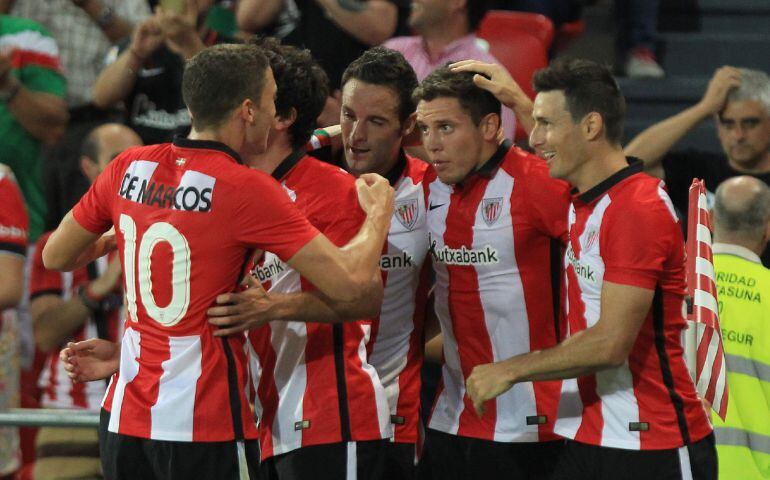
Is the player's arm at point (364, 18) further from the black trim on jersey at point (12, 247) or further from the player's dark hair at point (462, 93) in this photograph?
the player's dark hair at point (462, 93)

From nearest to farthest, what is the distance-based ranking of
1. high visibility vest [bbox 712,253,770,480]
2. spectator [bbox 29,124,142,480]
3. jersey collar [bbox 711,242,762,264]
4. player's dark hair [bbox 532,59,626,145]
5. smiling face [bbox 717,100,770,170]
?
player's dark hair [bbox 532,59,626,145] < high visibility vest [bbox 712,253,770,480] < jersey collar [bbox 711,242,762,264] < spectator [bbox 29,124,142,480] < smiling face [bbox 717,100,770,170]

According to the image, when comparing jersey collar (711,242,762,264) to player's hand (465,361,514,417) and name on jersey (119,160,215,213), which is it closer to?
player's hand (465,361,514,417)

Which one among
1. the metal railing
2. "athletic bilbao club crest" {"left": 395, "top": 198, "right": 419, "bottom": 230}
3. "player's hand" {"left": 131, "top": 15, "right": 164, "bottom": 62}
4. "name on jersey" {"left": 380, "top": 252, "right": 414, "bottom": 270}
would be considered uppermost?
"player's hand" {"left": 131, "top": 15, "right": 164, "bottom": 62}

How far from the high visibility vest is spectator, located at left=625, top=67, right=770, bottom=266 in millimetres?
1494

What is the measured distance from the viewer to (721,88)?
6727 mm

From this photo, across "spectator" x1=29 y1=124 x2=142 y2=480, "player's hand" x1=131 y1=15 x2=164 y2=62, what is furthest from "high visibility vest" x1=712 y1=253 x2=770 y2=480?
"player's hand" x1=131 y1=15 x2=164 y2=62

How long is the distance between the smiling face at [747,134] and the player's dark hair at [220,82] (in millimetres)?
3401

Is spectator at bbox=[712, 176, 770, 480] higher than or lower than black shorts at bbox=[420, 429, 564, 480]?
higher

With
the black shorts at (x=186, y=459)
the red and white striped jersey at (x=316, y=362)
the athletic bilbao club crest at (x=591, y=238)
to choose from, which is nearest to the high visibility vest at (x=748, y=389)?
the athletic bilbao club crest at (x=591, y=238)

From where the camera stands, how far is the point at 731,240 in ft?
17.6

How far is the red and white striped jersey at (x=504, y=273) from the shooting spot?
4.44 meters

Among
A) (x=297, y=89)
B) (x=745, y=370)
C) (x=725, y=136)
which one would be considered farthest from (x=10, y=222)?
(x=725, y=136)

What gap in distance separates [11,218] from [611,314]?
2.88 meters

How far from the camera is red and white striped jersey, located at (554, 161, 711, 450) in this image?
3.95 meters
